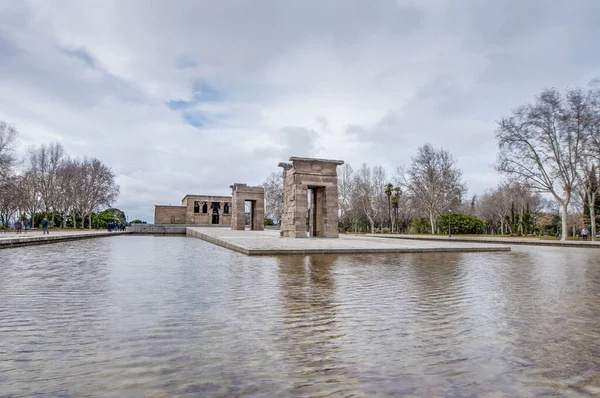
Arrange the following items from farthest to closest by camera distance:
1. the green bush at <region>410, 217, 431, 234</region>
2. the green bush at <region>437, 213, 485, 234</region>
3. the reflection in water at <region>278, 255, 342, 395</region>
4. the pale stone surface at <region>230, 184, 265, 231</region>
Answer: the green bush at <region>410, 217, 431, 234</region>
the green bush at <region>437, 213, 485, 234</region>
the pale stone surface at <region>230, 184, 265, 231</region>
the reflection in water at <region>278, 255, 342, 395</region>

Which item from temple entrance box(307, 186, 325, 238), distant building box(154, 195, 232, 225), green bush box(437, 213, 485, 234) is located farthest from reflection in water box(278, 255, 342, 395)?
distant building box(154, 195, 232, 225)

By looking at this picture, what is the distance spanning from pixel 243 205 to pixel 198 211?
18.8 metres

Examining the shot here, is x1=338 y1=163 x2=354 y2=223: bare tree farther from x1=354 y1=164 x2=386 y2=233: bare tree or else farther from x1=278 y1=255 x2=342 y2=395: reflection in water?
x1=278 y1=255 x2=342 y2=395: reflection in water

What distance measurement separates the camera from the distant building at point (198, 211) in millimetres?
51250

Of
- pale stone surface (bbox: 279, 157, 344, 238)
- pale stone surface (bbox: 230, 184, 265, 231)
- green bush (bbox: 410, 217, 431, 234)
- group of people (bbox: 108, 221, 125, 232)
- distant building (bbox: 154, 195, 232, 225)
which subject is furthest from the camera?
distant building (bbox: 154, 195, 232, 225)

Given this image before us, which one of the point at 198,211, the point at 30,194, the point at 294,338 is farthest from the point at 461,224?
the point at 30,194

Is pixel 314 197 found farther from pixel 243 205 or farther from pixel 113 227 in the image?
pixel 113 227

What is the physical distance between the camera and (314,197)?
74.2 feet

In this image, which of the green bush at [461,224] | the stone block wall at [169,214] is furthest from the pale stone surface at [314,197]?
the stone block wall at [169,214]

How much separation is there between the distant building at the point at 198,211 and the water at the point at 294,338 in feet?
150

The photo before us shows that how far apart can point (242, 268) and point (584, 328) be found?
19.5 ft

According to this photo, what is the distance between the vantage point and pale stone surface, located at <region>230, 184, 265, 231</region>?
3428 centimetres

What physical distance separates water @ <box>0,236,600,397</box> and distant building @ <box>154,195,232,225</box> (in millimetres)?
45860

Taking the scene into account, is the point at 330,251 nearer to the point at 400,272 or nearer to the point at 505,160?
the point at 400,272
